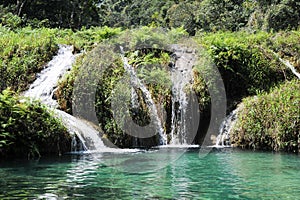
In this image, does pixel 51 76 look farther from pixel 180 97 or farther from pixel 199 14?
pixel 199 14

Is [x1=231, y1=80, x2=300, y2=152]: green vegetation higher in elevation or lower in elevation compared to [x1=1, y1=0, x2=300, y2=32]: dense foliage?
lower

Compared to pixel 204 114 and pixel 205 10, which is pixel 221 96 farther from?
pixel 205 10

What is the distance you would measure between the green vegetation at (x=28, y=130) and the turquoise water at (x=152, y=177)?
0.60m

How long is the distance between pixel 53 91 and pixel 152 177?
712 cm

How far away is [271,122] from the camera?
12359mm

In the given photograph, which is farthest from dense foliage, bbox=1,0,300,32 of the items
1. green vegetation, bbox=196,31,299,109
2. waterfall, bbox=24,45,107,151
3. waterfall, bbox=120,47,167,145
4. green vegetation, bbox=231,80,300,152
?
waterfall, bbox=120,47,167,145

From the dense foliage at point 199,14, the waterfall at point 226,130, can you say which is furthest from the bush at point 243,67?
the dense foliage at point 199,14

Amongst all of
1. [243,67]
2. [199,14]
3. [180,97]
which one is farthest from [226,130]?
[199,14]

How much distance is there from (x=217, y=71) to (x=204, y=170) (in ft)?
24.5

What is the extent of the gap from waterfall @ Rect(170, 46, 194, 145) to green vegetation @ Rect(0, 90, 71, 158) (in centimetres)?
405

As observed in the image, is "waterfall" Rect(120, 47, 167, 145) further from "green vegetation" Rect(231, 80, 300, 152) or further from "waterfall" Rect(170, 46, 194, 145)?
"green vegetation" Rect(231, 80, 300, 152)

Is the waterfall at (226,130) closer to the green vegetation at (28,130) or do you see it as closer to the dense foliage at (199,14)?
the green vegetation at (28,130)

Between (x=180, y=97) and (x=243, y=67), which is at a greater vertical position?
(x=243, y=67)

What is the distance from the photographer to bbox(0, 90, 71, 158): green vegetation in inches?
390
